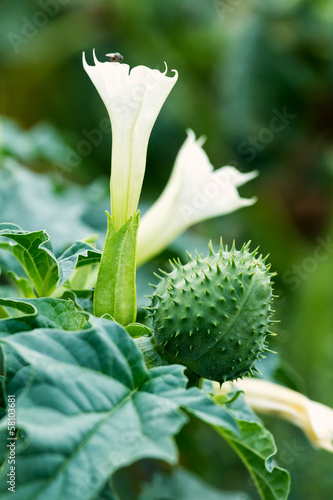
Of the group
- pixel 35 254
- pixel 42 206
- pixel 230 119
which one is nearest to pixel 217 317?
pixel 35 254

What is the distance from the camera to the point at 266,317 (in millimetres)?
673

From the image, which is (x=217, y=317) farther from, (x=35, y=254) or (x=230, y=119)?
(x=230, y=119)

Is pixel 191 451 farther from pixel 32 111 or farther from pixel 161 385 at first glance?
pixel 32 111

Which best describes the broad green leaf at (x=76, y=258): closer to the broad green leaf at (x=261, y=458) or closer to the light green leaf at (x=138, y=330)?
the light green leaf at (x=138, y=330)

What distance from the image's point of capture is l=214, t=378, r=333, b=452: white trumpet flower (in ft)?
2.73

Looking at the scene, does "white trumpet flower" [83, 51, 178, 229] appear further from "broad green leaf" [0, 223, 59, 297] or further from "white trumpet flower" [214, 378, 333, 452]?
"white trumpet flower" [214, 378, 333, 452]

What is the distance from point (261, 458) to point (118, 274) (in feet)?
0.83

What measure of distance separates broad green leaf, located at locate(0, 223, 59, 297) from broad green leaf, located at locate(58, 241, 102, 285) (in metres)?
0.01

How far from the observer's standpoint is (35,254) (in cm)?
74

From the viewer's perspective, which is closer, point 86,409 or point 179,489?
point 86,409

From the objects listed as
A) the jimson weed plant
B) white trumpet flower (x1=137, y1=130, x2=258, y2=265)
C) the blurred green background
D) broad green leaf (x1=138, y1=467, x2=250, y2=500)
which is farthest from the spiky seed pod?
the blurred green background

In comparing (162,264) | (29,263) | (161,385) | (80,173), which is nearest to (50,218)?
(162,264)

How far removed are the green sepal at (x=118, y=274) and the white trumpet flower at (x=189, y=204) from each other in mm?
257

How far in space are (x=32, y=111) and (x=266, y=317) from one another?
7.54 ft
